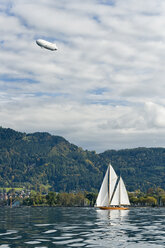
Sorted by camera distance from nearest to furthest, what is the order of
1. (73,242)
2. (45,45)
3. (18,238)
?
(73,242) < (18,238) < (45,45)

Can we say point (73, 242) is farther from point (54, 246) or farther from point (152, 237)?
point (152, 237)

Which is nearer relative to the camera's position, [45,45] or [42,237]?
[42,237]

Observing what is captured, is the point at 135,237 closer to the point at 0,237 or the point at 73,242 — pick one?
the point at 73,242

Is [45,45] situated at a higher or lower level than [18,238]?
higher

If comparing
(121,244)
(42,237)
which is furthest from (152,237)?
(42,237)

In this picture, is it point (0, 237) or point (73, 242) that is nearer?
point (73, 242)

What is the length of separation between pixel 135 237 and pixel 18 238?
22695 mm

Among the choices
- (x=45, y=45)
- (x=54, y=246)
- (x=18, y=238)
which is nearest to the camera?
(x=54, y=246)

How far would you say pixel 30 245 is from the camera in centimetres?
6100

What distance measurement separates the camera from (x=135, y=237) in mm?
71875

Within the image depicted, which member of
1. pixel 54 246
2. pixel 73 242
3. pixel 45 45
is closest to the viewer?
pixel 54 246

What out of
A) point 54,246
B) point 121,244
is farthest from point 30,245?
point 121,244

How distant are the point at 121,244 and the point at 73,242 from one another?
836cm

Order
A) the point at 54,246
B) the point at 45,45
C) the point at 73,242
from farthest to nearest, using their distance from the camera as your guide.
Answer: the point at 45,45, the point at 73,242, the point at 54,246
